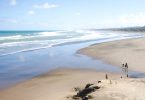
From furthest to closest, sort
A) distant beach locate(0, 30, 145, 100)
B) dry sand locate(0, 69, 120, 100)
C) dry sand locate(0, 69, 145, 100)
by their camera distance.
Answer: dry sand locate(0, 69, 120, 100) → distant beach locate(0, 30, 145, 100) → dry sand locate(0, 69, 145, 100)

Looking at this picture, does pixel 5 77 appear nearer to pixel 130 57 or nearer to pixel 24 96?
pixel 24 96

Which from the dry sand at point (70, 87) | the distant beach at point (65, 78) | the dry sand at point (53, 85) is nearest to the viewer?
the dry sand at point (70, 87)

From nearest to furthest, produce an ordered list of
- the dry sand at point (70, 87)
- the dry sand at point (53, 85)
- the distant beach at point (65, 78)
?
the dry sand at point (70, 87), the distant beach at point (65, 78), the dry sand at point (53, 85)

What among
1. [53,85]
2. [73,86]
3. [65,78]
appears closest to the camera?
[73,86]

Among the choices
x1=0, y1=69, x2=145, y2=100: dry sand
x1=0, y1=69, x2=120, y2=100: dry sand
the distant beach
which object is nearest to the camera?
x1=0, y1=69, x2=145, y2=100: dry sand

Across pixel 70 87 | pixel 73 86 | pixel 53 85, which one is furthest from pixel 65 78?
pixel 70 87

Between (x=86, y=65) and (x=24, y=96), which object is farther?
(x=86, y=65)

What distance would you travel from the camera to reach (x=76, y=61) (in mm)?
26188

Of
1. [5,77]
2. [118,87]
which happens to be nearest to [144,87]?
[118,87]

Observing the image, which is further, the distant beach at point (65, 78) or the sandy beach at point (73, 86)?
the distant beach at point (65, 78)

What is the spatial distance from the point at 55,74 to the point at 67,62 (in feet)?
17.1

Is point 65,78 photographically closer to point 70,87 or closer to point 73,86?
point 73,86

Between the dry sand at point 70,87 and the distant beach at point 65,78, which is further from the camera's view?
the distant beach at point 65,78

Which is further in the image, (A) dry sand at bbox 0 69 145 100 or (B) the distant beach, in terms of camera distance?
(B) the distant beach
